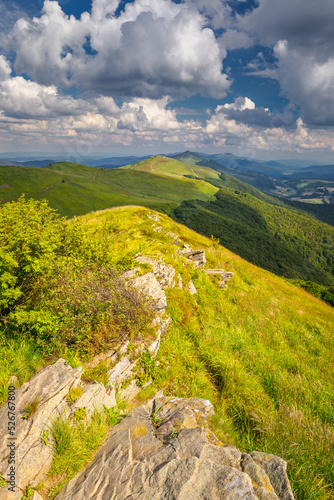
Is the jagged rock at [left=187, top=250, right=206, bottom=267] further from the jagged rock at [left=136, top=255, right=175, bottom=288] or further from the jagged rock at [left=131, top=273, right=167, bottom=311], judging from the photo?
the jagged rock at [left=131, top=273, right=167, bottom=311]

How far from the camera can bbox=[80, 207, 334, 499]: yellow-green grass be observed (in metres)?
5.39

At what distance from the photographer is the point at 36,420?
4.60 meters

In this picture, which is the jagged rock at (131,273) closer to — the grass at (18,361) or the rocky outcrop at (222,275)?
the grass at (18,361)

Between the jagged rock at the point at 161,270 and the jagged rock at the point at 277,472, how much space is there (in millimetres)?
7717

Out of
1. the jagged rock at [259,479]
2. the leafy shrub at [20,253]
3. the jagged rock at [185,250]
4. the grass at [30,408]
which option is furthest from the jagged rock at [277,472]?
the jagged rock at [185,250]

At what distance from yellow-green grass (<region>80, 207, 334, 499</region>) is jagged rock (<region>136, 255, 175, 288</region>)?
2.21ft

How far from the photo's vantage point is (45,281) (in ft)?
26.2

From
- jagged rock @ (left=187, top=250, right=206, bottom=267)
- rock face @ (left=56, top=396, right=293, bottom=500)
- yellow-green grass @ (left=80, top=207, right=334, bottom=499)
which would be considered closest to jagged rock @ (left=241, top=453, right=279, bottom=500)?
rock face @ (left=56, top=396, right=293, bottom=500)

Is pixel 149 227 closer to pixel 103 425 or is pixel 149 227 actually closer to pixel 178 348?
pixel 178 348

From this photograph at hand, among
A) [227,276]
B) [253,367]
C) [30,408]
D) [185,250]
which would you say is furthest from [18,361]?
[227,276]

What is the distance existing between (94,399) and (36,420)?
127 cm

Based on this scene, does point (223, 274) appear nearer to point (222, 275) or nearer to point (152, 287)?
point (222, 275)

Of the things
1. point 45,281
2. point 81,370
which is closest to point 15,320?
point 45,281

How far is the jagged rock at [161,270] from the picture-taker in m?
11.8
